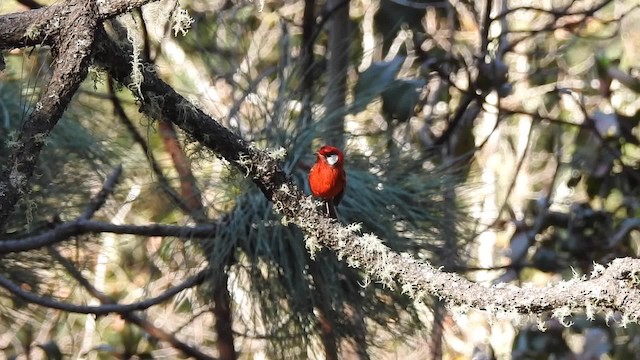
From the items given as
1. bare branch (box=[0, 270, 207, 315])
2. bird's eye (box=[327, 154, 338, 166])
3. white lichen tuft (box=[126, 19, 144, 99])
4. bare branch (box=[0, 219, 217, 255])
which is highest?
bare branch (box=[0, 219, 217, 255])

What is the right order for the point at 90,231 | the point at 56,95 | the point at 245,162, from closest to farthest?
the point at 56,95, the point at 245,162, the point at 90,231

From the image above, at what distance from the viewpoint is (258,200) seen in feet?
3.89

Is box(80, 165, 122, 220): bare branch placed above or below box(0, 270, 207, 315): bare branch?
above

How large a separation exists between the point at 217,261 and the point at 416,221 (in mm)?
278

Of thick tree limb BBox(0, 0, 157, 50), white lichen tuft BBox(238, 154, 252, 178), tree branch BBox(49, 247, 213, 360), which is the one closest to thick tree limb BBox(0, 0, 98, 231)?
thick tree limb BBox(0, 0, 157, 50)

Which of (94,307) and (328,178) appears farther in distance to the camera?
(94,307)

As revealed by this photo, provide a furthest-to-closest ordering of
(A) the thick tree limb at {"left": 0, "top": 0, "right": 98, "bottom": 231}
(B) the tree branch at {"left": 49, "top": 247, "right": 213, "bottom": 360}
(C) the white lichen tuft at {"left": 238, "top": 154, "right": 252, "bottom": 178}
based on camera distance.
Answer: (B) the tree branch at {"left": 49, "top": 247, "right": 213, "bottom": 360}
(C) the white lichen tuft at {"left": 238, "top": 154, "right": 252, "bottom": 178}
(A) the thick tree limb at {"left": 0, "top": 0, "right": 98, "bottom": 231}

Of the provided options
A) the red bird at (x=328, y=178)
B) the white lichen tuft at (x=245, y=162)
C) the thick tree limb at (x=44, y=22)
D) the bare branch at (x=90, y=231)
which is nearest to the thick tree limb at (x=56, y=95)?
the thick tree limb at (x=44, y=22)

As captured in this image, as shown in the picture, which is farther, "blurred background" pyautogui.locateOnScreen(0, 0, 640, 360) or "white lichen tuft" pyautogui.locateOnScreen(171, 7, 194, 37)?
"blurred background" pyautogui.locateOnScreen(0, 0, 640, 360)

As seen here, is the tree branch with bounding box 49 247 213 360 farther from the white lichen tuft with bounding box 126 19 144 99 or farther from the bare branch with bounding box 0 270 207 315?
the white lichen tuft with bounding box 126 19 144 99

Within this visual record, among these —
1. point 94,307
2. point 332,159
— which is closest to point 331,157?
point 332,159

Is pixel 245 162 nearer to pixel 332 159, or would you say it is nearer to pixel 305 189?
pixel 332 159

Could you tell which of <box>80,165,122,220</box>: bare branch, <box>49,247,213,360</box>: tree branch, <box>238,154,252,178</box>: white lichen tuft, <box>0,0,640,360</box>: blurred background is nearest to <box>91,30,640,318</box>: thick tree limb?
<box>238,154,252,178</box>: white lichen tuft

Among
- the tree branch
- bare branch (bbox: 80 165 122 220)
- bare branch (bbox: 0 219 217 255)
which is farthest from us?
the tree branch
